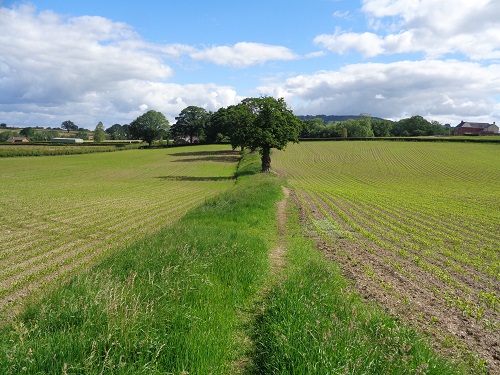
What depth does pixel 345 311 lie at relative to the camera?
6434mm

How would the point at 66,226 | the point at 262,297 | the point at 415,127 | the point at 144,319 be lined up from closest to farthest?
1. the point at 144,319
2. the point at 262,297
3. the point at 66,226
4. the point at 415,127

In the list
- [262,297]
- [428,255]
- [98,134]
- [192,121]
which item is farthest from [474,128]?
[262,297]

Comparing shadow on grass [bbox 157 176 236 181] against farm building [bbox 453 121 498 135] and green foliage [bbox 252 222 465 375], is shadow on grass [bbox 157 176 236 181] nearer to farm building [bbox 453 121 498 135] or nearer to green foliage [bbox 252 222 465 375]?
green foliage [bbox 252 222 465 375]

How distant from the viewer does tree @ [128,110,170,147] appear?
383 ft

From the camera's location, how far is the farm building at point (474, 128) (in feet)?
559

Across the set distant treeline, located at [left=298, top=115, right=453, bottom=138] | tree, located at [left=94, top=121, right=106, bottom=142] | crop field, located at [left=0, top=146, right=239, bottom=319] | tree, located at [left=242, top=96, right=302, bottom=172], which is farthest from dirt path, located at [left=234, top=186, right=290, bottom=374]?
tree, located at [left=94, top=121, right=106, bottom=142]

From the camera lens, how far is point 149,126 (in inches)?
4606

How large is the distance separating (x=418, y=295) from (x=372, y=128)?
163 metres

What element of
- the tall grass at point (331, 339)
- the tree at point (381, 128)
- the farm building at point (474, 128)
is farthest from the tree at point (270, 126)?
the farm building at point (474, 128)

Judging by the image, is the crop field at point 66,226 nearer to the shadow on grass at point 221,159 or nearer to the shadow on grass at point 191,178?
the shadow on grass at point 191,178

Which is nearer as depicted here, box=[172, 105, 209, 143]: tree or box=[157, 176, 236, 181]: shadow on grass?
box=[157, 176, 236, 181]: shadow on grass

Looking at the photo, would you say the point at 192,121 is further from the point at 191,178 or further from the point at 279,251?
the point at 279,251

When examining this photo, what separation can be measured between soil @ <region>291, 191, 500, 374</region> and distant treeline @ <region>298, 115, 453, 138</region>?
418 feet

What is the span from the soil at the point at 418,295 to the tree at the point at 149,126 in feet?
368
